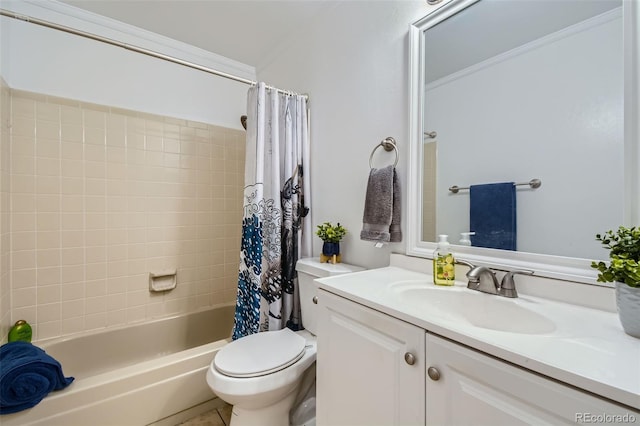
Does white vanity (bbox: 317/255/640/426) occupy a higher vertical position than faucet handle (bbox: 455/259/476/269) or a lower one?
lower

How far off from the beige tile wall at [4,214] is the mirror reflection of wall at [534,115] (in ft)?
7.19

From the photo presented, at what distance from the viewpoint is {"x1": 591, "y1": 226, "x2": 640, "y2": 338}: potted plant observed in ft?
1.94

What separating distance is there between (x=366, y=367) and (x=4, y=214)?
205cm

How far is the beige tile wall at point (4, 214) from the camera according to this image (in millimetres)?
1457

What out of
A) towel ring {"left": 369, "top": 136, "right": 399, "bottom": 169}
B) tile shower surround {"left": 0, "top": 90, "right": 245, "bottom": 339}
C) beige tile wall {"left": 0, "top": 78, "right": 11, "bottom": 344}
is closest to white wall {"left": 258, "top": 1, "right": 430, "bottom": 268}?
towel ring {"left": 369, "top": 136, "right": 399, "bottom": 169}

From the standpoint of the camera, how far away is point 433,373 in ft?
2.17

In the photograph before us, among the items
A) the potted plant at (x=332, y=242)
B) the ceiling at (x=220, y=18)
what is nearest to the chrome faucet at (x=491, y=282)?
the potted plant at (x=332, y=242)

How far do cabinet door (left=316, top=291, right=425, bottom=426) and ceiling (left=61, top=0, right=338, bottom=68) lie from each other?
1766 mm

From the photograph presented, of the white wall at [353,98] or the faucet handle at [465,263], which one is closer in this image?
the faucet handle at [465,263]

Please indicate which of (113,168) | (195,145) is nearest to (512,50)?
(195,145)

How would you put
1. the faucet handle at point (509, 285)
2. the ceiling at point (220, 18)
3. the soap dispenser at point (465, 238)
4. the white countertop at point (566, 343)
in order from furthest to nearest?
the ceiling at point (220, 18) → the soap dispenser at point (465, 238) → the faucet handle at point (509, 285) → the white countertop at point (566, 343)

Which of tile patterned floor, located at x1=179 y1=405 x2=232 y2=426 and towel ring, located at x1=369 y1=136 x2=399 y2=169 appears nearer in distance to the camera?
towel ring, located at x1=369 y1=136 x2=399 y2=169

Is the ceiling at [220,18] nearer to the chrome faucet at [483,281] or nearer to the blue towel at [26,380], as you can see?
the chrome faucet at [483,281]

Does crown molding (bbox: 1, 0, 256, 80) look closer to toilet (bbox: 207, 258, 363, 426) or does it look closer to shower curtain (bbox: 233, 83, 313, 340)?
shower curtain (bbox: 233, 83, 313, 340)
